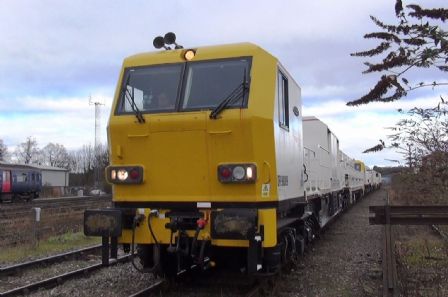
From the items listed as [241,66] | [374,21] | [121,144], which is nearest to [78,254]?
[121,144]

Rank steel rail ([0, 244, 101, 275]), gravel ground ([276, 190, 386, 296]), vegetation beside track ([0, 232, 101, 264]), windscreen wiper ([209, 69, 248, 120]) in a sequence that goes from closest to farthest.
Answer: windscreen wiper ([209, 69, 248, 120]) → gravel ground ([276, 190, 386, 296]) → steel rail ([0, 244, 101, 275]) → vegetation beside track ([0, 232, 101, 264])

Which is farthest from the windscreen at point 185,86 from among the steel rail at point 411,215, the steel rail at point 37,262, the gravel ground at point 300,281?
the steel rail at point 37,262

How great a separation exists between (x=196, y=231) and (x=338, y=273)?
12.1ft

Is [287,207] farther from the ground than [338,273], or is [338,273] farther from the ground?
[287,207]

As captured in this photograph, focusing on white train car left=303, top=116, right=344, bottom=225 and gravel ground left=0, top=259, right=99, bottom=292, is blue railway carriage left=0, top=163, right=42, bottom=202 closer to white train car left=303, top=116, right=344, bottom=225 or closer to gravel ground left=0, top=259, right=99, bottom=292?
white train car left=303, top=116, right=344, bottom=225

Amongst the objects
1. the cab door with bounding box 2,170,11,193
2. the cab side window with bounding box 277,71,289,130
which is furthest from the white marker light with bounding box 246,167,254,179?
the cab door with bounding box 2,170,11,193

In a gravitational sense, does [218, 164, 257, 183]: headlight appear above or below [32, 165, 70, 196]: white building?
below

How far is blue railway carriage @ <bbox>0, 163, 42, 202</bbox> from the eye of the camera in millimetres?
40000

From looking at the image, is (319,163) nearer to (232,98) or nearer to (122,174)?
(232,98)

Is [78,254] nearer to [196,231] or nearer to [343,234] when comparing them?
[196,231]

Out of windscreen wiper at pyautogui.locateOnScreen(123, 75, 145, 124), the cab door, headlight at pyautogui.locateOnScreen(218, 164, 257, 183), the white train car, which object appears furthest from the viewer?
the cab door

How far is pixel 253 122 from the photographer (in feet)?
20.7

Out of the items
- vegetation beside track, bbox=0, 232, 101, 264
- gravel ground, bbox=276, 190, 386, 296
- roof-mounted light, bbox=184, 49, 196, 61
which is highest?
roof-mounted light, bbox=184, 49, 196, 61

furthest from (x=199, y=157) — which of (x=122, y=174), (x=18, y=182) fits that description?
(x=18, y=182)
